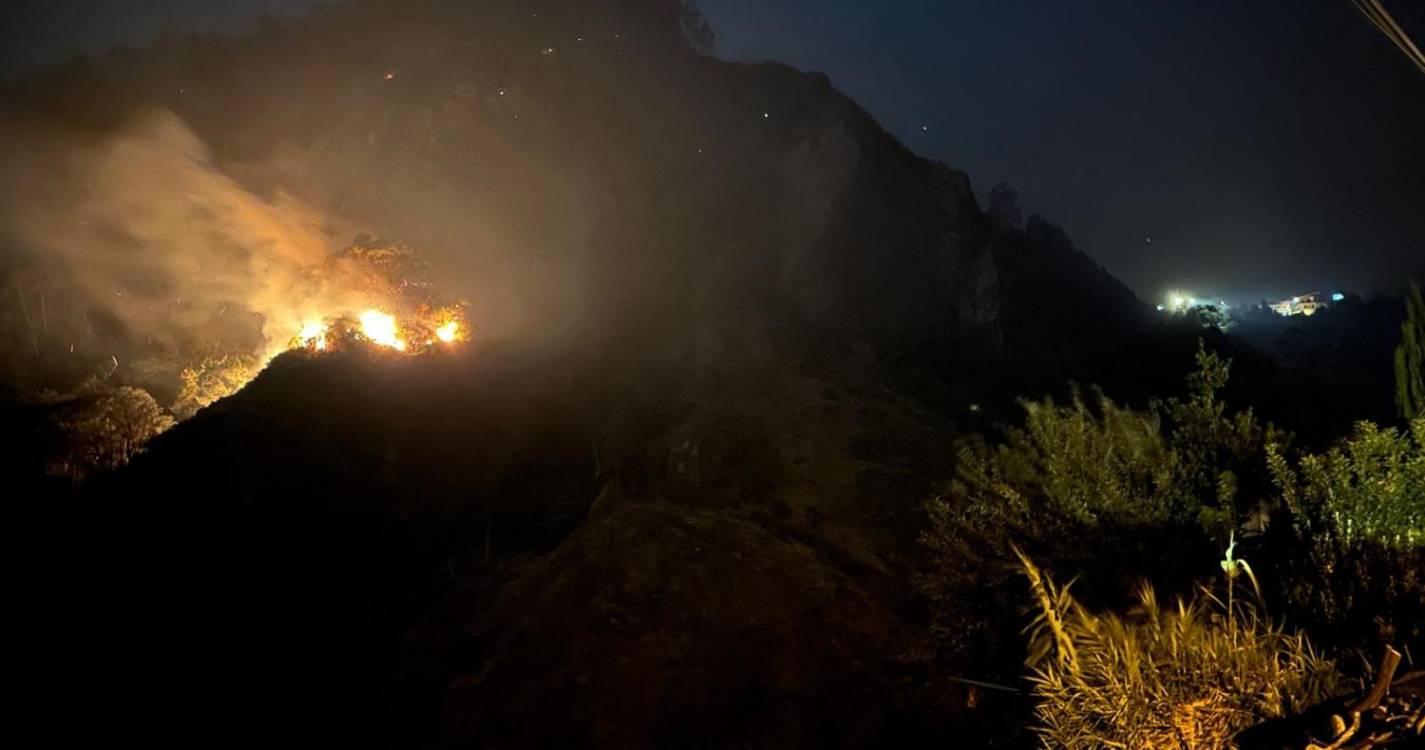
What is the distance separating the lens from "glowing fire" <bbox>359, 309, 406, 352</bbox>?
31062 millimetres

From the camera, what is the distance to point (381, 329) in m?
32.2

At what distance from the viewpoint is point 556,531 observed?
20.5 meters

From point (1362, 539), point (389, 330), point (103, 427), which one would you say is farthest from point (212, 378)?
point (1362, 539)

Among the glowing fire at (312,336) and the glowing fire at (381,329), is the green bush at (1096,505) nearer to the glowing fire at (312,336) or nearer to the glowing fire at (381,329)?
the glowing fire at (312,336)

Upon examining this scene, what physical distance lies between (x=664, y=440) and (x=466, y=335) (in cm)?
1525

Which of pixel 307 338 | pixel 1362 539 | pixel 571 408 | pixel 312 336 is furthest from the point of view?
pixel 307 338

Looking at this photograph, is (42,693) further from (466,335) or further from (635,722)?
(466,335)

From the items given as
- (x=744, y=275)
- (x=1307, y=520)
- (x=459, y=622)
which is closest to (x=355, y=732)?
(x=459, y=622)

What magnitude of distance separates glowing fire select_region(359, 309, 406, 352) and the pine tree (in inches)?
1297

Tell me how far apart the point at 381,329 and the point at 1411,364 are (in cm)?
3582

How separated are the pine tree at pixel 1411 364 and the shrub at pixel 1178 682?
6272mm

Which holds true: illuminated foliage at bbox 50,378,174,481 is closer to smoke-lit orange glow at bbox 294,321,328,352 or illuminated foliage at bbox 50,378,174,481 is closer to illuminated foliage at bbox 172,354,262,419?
illuminated foliage at bbox 172,354,262,419

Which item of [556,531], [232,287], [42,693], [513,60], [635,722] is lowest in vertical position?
[635,722]

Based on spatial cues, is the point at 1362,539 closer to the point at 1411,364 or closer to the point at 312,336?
the point at 1411,364
